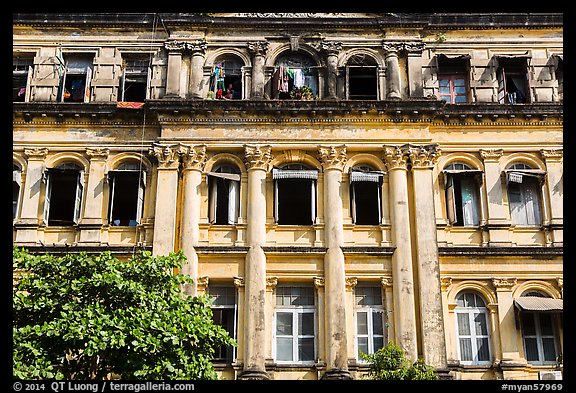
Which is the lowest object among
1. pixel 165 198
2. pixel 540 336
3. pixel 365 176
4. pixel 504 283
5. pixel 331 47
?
pixel 540 336

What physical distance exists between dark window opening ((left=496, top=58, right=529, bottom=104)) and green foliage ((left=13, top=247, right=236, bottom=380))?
455 inches

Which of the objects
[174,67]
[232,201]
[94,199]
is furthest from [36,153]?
[232,201]

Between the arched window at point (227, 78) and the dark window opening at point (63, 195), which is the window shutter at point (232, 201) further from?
the dark window opening at point (63, 195)

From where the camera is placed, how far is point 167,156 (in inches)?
781

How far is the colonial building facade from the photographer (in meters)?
18.5

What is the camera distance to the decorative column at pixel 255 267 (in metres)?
17.8

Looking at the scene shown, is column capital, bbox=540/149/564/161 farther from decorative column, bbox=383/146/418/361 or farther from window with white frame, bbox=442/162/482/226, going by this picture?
decorative column, bbox=383/146/418/361

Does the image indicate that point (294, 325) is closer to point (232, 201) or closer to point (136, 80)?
point (232, 201)

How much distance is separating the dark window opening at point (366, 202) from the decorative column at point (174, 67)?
5.82 metres

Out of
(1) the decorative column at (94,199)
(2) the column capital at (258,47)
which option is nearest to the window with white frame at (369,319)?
(1) the decorative column at (94,199)

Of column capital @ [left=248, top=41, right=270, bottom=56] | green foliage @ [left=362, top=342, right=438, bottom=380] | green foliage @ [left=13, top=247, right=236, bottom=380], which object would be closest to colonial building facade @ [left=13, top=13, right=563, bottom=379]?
column capital @ [left=248, top=41, right=270, bottom=56]

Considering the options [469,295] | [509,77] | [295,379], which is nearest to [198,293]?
[295,379]

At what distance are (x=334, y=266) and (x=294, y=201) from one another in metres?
2.38

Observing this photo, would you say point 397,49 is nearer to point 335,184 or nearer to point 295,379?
point 335,184
